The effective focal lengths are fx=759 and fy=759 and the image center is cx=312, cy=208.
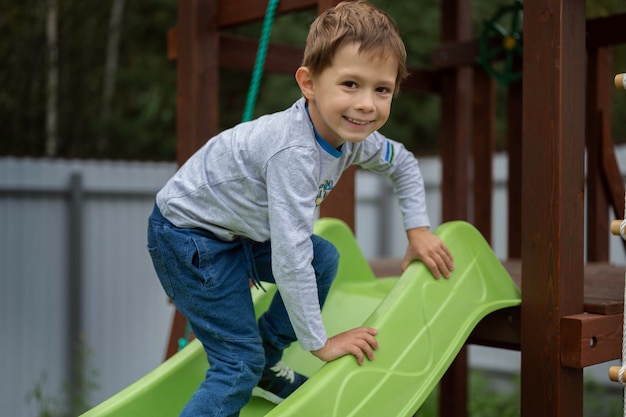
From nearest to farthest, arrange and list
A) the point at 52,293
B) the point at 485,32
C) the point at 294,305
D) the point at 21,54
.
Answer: the point at 294,305 → the point at 485,32 → the point at 52,293 → the point at 21,54

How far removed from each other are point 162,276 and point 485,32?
104 inches

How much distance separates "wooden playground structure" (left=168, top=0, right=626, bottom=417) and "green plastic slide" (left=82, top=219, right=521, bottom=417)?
0.15 metres

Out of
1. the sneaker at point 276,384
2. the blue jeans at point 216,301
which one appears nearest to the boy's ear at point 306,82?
the blue jeans at point 216,301

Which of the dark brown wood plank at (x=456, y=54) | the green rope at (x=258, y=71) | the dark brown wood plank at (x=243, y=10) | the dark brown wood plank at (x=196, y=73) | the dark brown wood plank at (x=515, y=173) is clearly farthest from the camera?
the dark brown wood plank at (x=456, y=54)

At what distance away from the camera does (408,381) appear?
1.96m

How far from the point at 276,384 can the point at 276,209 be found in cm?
65

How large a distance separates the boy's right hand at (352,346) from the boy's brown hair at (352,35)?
2.16ft

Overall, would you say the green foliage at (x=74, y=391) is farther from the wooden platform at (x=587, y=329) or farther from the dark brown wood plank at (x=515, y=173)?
the wooden platform at (x=587, y=329)

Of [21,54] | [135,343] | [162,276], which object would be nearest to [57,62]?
[21,54]

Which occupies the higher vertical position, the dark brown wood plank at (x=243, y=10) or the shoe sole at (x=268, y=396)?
the dark brown wood plank at (x=243, y=10)

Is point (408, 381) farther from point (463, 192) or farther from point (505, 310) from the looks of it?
point (463, 192)

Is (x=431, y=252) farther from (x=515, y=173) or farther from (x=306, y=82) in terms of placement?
(x=515, y=173)

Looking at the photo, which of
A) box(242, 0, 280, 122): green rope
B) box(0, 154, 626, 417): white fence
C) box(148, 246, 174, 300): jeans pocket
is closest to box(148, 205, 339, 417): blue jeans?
box(148, 246, 174, 300): jeans pocket

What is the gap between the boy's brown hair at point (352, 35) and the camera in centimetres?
177
